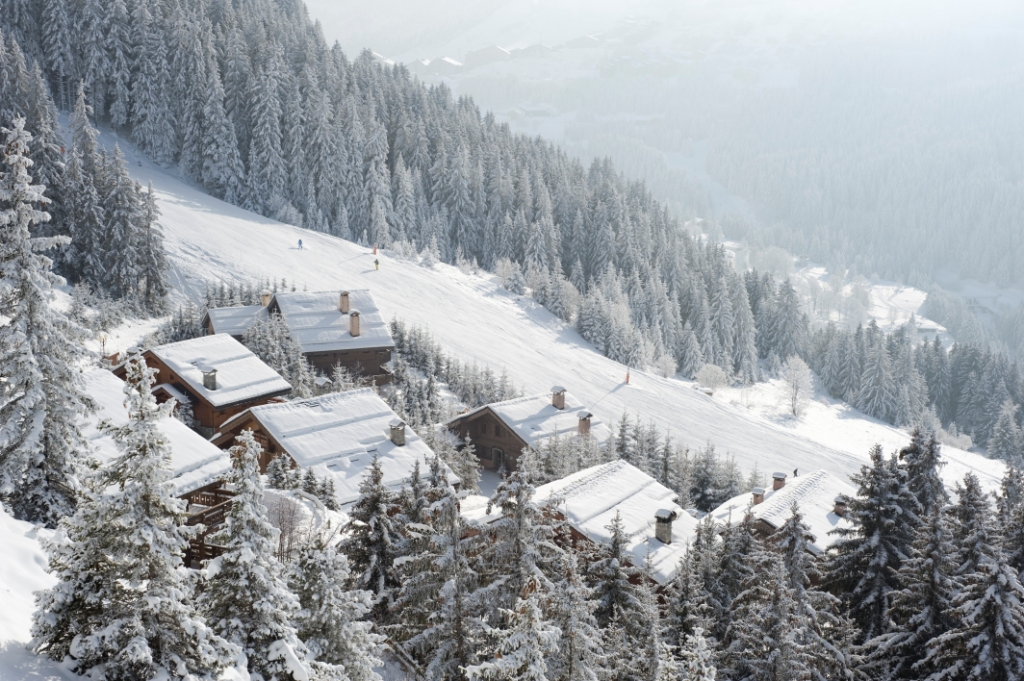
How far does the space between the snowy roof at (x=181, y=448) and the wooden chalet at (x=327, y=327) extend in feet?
86.9

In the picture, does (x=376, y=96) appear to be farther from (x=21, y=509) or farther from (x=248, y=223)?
(x=21, y=509)

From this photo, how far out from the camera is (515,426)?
47.3m

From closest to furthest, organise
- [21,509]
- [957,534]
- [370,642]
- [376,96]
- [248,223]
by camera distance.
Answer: [370,642], [21,509], [957,534], [248,223], [376,96]

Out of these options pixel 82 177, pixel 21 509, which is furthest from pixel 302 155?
pixel 21 509

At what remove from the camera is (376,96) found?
428 feet

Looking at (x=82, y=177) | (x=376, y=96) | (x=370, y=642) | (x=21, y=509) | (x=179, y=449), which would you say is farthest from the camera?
(x=376, y=96)

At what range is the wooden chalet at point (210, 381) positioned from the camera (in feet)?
136

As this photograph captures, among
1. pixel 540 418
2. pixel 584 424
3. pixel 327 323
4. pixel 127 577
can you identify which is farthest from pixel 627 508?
pixel 327 323

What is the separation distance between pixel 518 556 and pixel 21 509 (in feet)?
35.9

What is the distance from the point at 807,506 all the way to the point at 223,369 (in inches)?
1229

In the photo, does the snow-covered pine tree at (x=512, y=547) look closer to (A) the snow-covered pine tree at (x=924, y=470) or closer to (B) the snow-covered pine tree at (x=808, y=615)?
(B) the snow-covered pine tree at (x=808, y=615)

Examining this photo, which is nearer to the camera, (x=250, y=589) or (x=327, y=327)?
(x=250, y=589)

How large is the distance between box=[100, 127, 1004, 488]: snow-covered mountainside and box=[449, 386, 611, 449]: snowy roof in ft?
42.8

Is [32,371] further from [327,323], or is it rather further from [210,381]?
[327,323]
